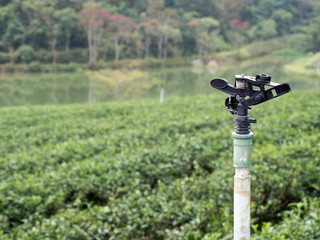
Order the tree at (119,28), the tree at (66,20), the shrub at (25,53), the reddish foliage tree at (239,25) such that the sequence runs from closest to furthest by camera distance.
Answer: the tree at (119,28), the shrub at (25,53), the tree at (66,20), the reddish foliage tree at (239,25)

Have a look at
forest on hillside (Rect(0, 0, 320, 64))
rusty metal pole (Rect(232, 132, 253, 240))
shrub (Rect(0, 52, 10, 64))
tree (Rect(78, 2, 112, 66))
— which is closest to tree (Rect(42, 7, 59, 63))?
forest on hillside (Rect(0, 0, 320, 64))

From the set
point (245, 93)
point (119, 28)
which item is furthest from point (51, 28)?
point (245, 93)

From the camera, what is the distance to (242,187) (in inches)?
66.4

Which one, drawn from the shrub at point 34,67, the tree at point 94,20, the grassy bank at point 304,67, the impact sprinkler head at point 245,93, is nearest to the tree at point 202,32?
the tree at point 94,20

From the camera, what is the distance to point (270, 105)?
8.63 m

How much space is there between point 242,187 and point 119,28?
29.7 meters

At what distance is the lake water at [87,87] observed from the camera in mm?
21391

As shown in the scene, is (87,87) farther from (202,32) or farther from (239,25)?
(239,25)

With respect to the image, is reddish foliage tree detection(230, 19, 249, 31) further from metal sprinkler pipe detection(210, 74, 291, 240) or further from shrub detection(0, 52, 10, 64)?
metal sprinkler pipe detection(210, 74, 291, 240)

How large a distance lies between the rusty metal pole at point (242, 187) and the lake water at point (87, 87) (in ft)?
59.5

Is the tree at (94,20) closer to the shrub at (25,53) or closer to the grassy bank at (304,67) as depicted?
the shrub at (25,53)

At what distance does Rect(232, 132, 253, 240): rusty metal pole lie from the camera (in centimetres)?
169

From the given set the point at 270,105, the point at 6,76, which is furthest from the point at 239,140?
the point at 6,76

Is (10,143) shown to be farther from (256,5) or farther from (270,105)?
(256,5)
